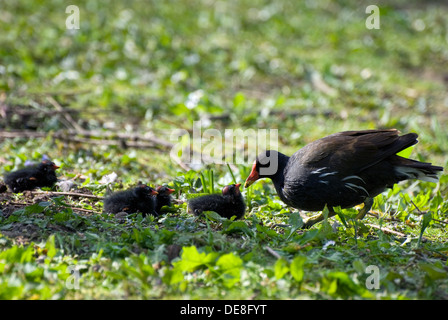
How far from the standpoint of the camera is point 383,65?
10.1 meters

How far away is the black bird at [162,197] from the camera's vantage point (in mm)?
4680

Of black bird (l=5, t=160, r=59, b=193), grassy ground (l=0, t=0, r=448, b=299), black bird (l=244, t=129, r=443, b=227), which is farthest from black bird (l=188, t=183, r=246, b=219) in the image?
black bird (l=5, t=160, r=59, b=193)

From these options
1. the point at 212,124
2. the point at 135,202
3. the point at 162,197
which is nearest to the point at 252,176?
the point at 162,197

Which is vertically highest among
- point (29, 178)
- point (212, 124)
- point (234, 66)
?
point (234, 66)

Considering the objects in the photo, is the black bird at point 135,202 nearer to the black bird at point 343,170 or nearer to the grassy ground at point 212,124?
the grassy ground at point 212,124

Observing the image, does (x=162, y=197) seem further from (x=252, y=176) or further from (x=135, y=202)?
(x=252, y=176)

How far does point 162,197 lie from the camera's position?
471cm

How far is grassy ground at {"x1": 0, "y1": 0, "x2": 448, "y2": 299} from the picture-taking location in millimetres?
3408

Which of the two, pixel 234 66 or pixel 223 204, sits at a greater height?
pixel 234 66

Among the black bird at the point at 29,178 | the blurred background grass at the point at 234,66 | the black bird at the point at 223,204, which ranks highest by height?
the blurred background grass at the point at 234,66

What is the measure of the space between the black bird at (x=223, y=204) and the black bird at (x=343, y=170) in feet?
1.15

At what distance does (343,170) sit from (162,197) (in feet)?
4.81

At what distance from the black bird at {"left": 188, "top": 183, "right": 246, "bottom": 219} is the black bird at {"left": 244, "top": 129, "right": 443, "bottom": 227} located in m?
0.35

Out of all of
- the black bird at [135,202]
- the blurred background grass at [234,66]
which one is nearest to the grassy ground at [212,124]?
the blurred background grass at [234,66]
